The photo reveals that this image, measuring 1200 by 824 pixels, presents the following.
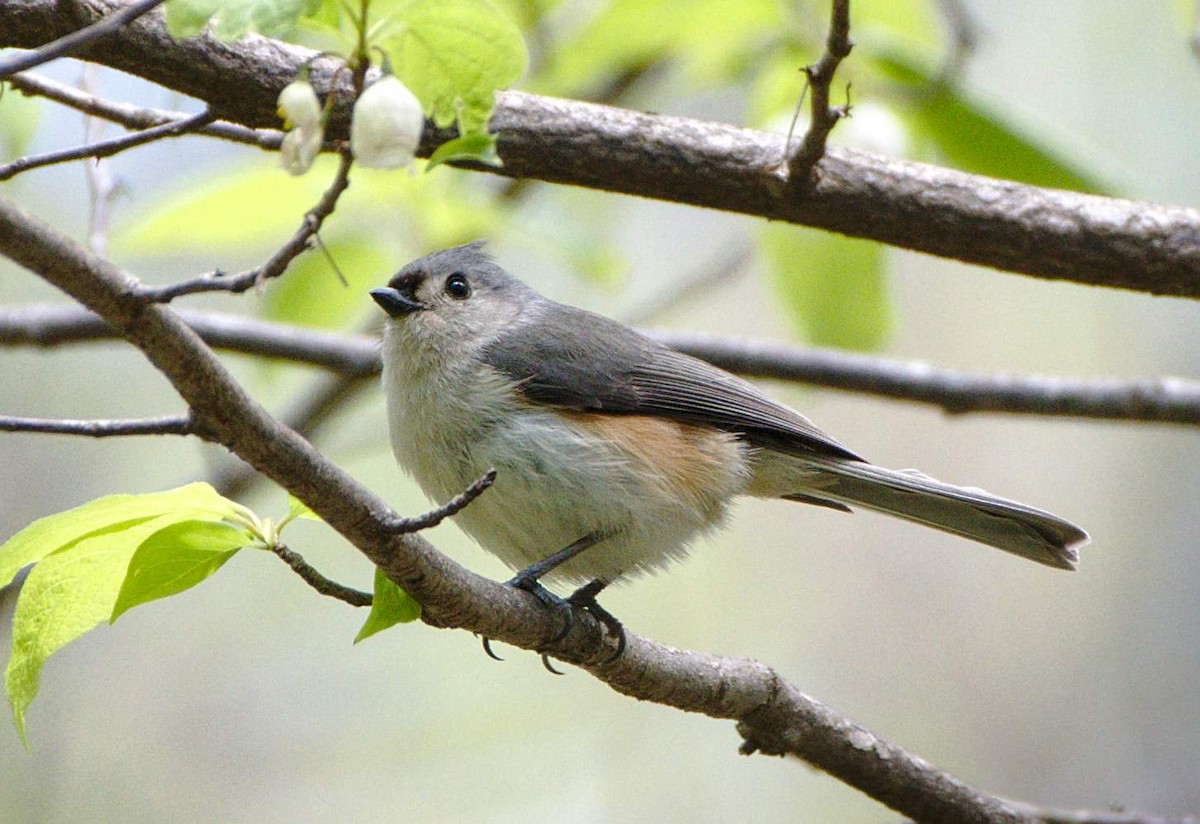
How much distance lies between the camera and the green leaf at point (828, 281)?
10.1 ft

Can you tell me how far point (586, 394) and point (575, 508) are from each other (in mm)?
351

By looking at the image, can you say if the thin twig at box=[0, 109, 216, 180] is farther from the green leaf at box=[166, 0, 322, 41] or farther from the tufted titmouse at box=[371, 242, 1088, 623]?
the tufted titmouse at box=[371, 242, 1088, 623]

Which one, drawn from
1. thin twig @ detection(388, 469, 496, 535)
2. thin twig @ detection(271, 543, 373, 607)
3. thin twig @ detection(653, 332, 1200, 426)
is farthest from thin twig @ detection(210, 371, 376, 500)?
thin twig @ detection(388, 469, 496, 535)

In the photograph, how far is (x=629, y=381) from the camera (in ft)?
10.0

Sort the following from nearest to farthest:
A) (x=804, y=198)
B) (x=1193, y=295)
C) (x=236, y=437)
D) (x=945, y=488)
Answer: (x=236, y=437) < (x=804, y=198) < (x=1193, y=295) < (x=945, y=488)

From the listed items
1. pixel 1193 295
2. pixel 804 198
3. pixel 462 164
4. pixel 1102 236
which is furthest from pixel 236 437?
pixel 1193 295

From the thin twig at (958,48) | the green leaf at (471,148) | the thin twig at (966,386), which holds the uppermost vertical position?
the thin twig at (958,48)

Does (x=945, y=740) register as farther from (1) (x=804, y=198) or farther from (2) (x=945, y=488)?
(1) (x=804, y=198)

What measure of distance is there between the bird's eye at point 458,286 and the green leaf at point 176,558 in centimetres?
151

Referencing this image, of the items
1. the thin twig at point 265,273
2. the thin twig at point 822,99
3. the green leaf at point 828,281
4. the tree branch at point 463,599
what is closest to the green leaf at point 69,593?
the tree branch at point 463,599

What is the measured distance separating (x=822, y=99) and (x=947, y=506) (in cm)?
132

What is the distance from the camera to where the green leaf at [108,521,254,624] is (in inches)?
66.2

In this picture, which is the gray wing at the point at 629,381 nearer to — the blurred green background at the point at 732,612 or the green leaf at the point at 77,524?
the green leaf at the point at 77,524

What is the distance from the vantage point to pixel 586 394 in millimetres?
2939
